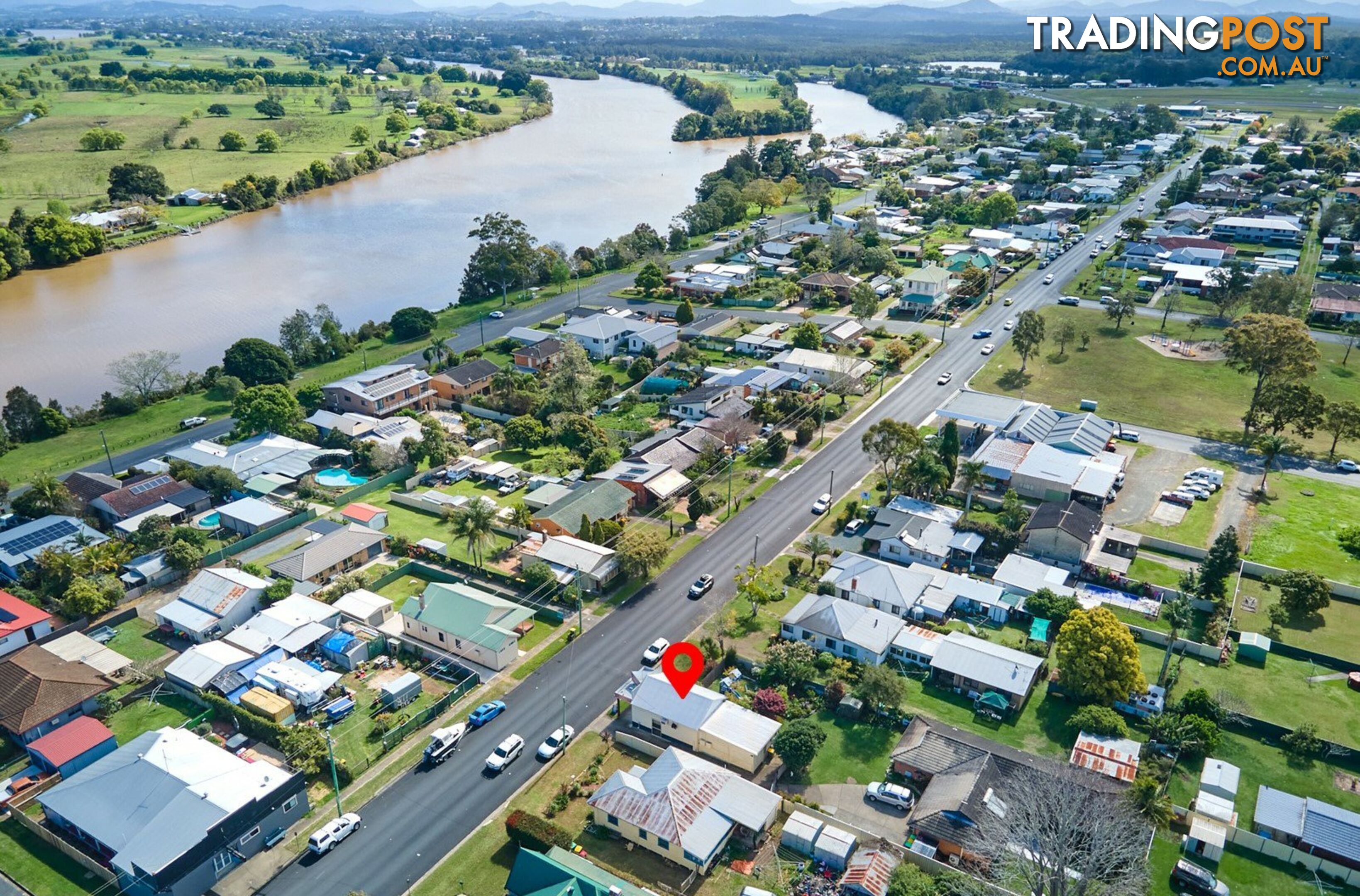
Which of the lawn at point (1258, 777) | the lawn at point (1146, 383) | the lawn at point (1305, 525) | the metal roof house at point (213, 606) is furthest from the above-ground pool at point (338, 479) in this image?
the lawn at point (1305, 525)

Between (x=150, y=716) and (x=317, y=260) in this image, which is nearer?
(x=150, y=716)

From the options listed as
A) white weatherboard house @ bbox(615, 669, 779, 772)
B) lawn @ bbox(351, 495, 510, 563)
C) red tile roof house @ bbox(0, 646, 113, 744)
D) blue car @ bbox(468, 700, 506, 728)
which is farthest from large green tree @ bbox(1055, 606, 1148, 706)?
red tile roof house @ bbox(0, 646, 113, 744)

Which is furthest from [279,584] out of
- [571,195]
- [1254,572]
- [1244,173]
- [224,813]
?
[1244,173]

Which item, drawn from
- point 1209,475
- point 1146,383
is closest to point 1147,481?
point 1209,475

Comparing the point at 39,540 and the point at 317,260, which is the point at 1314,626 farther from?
the point at 317,260

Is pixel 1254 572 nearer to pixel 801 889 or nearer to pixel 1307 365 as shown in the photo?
pixel 1307 365

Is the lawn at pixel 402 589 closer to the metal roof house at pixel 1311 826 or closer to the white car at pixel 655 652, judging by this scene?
the white car at pixel 655 652

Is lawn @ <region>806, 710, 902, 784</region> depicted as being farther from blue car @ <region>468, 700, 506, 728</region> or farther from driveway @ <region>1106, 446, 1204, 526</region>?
driveway @ <region>1106, 446, 1204, 526</region>
